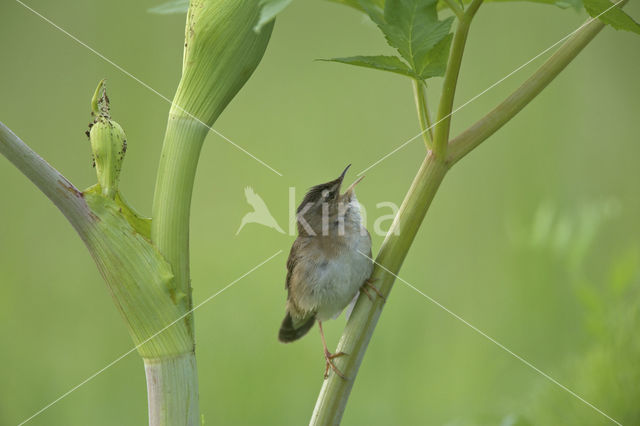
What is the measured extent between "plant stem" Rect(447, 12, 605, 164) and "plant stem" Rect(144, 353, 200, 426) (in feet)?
0.60

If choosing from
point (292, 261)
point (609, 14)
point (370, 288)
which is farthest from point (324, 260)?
point (609, 14)

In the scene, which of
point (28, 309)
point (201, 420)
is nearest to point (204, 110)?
point (201, 420)

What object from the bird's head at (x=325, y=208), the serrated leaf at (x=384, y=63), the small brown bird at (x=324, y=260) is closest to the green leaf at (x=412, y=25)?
the serrated leaf at (x=384, y=63)

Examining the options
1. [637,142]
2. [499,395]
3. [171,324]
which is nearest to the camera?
[171,324]

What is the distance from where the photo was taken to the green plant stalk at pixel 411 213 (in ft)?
1.08

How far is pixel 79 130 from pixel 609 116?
83 centimetres

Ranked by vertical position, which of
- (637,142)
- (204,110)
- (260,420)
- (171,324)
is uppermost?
(637,142)

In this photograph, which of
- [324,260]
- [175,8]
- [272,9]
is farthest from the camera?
[324,260]

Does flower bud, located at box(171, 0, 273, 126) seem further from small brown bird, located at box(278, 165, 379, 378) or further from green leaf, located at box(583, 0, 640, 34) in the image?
small brown bird, located at box(278, 165, 379, 378)

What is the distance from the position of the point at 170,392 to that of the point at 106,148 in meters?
0.13

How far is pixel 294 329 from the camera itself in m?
0.69

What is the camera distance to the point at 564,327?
82 centimetres

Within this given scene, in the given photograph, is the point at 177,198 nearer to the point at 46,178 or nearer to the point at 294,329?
the point at 46,178

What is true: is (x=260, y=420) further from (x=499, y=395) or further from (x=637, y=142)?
(x=637, y=142)
